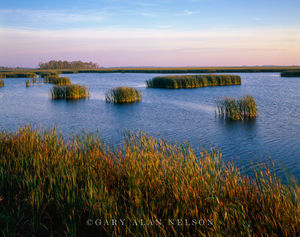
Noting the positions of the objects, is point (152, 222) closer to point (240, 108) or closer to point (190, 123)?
point (190, 123)

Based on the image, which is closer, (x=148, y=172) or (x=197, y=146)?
(x=148, y=172)

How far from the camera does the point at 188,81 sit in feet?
118

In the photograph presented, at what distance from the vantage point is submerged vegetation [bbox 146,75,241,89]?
35938 mm

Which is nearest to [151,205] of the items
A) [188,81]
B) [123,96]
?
[123,96]

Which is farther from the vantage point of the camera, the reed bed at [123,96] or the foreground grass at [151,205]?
the reed bed at [123,96]

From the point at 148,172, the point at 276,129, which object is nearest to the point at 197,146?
the point at 276,129

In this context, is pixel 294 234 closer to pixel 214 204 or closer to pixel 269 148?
pixel 214 204

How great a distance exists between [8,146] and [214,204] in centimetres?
535

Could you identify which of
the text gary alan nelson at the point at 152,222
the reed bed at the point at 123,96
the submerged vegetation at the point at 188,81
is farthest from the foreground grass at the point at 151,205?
the submerged vegetation at the point at 188,81

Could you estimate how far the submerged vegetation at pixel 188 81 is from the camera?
35.9 metres

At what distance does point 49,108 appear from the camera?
71.3 ft

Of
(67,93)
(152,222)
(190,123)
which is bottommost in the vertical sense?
(190,123)

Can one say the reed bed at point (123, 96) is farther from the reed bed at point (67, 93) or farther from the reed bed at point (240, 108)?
the reed bed at point (240, 108)

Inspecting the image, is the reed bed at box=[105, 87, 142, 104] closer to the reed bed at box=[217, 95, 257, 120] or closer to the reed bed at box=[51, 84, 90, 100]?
the reed bed at box=[51, 84, 90, 100]
